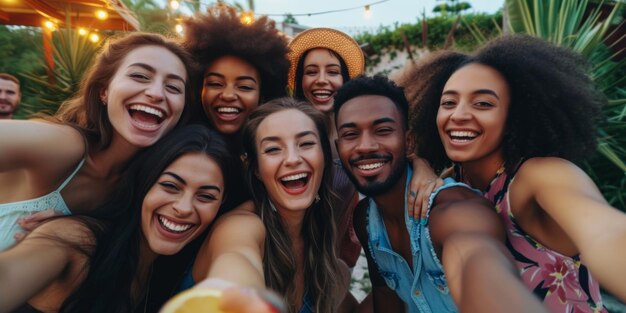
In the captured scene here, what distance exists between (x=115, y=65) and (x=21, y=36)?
11321 mm

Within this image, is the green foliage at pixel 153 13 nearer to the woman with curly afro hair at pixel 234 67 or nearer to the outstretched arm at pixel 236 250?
the woman with curly afro hair at pixel 234 67

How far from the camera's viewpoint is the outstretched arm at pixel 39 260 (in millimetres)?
1774

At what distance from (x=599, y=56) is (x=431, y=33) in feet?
A: 22.9

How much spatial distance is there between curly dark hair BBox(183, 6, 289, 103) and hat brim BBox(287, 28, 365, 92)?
355 mm

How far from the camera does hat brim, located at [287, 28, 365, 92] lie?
4289mm

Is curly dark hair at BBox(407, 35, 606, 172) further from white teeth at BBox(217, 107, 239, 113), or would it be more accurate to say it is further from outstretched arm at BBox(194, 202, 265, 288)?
white teeth at BBox(217, 107, 239, 113)

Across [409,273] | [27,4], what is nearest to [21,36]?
[27,4]

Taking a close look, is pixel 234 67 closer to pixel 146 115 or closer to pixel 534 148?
pixel 146 115

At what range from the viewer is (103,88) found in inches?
117

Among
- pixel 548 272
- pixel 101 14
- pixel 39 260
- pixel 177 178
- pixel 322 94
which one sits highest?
pixel 101 14

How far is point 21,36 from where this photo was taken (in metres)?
11.6

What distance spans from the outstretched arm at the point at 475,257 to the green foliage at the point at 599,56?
169 inches

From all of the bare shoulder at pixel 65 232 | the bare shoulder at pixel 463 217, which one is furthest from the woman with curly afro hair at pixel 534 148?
the bare shoulder at pixel 65 232

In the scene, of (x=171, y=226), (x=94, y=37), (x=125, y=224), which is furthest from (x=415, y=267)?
(x=94, y=37)
